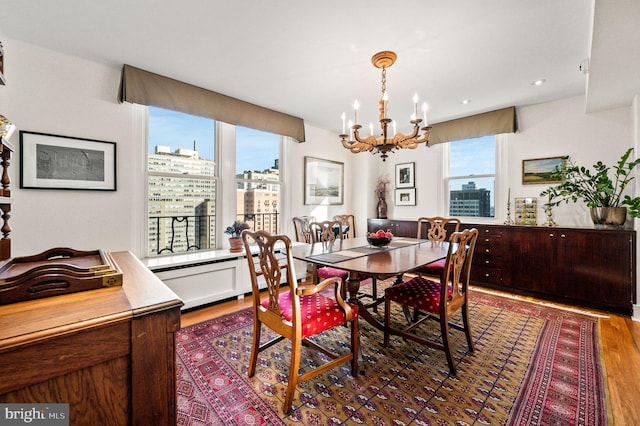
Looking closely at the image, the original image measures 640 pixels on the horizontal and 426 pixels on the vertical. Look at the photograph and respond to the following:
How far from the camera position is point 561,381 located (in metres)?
1.83

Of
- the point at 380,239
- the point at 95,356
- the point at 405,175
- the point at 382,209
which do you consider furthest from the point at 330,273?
the point at 405,175

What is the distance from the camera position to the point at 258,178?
405cm

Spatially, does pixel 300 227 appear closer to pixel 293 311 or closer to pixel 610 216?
pixel 293 311

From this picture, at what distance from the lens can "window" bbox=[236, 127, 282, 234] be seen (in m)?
3.87

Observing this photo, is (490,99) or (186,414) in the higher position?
(490,99)

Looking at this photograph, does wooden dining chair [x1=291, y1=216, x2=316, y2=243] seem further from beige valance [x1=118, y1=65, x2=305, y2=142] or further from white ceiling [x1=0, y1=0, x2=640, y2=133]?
white ceiling [x1=0, y1=0, x2=640, y2=133]

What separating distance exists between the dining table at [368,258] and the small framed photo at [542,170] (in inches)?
76.6

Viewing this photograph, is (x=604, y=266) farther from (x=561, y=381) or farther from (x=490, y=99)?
(x=490, y=99)

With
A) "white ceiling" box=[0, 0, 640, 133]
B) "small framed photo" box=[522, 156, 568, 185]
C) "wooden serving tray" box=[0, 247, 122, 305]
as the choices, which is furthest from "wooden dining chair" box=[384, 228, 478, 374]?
"small framed photo" box=[522, 156, 568, 185]

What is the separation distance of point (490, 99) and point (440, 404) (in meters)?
3.51

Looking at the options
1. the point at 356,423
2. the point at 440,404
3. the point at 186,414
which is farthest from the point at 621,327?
the point at 186,414

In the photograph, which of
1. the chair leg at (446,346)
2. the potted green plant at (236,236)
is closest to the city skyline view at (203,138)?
the potted green plant at (236,236)

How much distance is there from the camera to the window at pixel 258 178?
3871 millimetres

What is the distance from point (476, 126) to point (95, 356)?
4669mm
